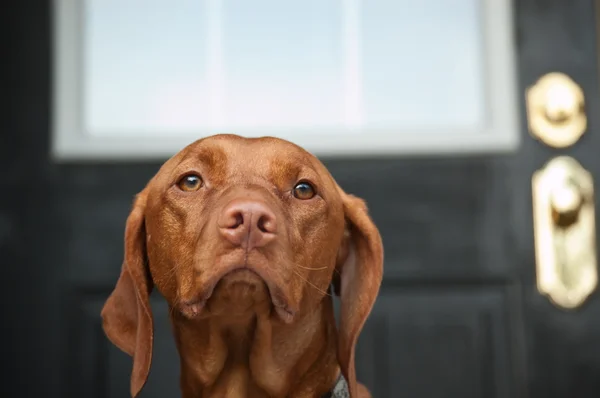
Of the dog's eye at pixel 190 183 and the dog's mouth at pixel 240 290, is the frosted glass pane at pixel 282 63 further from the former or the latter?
A: the dog's mouth at pixel 240 290

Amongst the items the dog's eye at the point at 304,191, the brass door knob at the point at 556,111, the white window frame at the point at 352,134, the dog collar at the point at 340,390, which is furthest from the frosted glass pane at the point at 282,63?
the dog collar at the point at 340,390

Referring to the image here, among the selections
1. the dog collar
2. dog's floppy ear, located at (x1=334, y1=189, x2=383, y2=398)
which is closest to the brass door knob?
dog's floppy ear, located at (x1=334, y1=189, x2=383, y2=398)

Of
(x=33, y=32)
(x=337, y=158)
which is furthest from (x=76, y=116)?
(x=337, y=158)

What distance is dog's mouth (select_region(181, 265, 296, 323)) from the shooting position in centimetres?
142

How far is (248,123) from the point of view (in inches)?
98.0

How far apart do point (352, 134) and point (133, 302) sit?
98cm

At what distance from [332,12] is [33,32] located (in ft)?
2.91

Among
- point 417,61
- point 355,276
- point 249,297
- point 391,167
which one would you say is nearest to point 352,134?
point 391,167

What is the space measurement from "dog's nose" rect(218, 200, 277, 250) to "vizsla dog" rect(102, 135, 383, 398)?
0.06 metres

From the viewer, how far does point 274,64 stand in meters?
2.52

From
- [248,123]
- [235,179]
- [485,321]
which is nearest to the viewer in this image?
[235,179]

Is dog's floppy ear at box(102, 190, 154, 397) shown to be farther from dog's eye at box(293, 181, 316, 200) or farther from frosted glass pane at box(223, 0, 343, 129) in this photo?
frosted glass pane at box(223, 0, 343, 129)

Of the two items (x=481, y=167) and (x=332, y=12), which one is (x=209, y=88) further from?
(x=481, y=167)

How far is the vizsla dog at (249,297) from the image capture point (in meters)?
1.53
